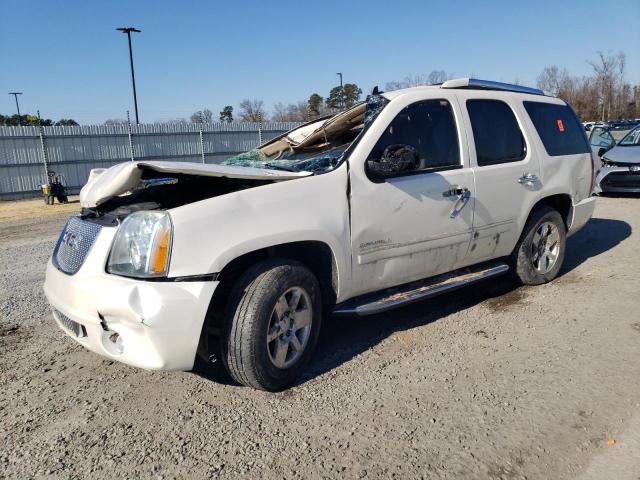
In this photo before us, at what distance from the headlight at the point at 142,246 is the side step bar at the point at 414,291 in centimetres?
133

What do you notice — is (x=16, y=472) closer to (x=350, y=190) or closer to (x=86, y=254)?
(x=86, y=254)

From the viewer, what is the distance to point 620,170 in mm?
10766

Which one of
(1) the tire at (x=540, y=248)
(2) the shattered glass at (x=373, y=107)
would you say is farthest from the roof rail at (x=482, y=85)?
(1) the tire at (x=540, y=248)

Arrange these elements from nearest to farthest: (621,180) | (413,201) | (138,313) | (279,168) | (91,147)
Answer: (138,313) → (413,201) → (279,168) → (621,180) → (91,147)

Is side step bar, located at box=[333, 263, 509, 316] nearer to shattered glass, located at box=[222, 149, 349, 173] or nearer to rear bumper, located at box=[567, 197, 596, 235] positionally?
shattered glass, located at box=[222, 149, 349, 173]

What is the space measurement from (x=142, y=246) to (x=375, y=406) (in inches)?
66.1

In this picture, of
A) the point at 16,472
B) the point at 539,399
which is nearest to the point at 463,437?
the point at 539,399

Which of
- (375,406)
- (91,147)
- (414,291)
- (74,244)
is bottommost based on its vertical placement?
(375,406)

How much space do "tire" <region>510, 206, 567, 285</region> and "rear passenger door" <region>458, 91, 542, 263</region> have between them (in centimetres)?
23

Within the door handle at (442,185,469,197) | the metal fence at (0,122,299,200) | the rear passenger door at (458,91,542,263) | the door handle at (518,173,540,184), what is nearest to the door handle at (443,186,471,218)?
the door handle at (442,185,469,197)

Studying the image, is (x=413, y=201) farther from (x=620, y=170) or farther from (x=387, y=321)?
(x=620, y=170)

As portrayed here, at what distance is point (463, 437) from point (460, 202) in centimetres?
198

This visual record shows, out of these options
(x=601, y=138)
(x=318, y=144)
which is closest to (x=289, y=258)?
(x=318, y=144)

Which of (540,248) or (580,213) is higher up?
(580,213)
